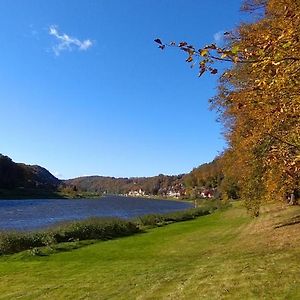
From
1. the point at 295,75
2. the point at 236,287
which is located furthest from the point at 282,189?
the point at 295,75

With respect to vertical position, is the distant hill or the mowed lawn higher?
the distant hill

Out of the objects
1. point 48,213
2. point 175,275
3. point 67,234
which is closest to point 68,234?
point 67,234

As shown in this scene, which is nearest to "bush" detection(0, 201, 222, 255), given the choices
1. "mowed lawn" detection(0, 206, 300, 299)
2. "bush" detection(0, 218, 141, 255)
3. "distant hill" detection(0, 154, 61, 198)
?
"bush" detection(0, 218, 141, 255)

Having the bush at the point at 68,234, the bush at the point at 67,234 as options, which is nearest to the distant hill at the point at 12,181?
the bush at the point at 68,234

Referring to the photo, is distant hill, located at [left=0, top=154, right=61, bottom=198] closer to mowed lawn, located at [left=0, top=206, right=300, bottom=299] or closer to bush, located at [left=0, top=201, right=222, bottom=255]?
bush, located at [left=0, top=201, right=222, bottom=255]

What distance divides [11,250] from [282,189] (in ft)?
60.9

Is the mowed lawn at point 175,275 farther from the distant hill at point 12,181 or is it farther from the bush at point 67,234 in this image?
the distant hill at point 12,181

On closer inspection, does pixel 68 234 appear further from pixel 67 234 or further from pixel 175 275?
pixel 175 275

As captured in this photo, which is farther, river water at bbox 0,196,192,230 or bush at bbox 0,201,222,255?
river water at bbox 0,196,192,230

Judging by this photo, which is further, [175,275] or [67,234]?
[67,234]

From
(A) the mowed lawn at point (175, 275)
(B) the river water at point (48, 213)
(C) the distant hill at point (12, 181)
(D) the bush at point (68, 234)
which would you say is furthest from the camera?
(C) the distant hill at point (12, 181)

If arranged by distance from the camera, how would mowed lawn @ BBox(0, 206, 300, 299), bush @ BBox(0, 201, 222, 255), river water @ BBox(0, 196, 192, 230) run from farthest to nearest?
river water @ BBox(0, 196, 192, 230) < bush @ BBox(0, 201, 222, 255) < mowed lawn @ BBox(0, 206, 300, 299)

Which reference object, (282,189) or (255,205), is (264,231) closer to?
(255,205)

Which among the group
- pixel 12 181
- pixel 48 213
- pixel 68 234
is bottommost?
pixel 68 234
